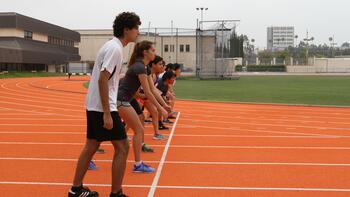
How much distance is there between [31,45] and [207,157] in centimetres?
5621

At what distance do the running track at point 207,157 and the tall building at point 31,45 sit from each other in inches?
1695

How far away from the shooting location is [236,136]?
9.12 m

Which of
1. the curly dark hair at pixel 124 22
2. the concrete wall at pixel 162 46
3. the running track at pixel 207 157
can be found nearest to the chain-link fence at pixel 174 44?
the concrete wall at pixel 162 46

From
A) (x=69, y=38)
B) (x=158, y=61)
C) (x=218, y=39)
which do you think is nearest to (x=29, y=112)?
(x=158, y=61)

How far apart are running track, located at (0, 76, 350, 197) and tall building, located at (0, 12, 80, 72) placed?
43.0m

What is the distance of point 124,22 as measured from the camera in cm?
437

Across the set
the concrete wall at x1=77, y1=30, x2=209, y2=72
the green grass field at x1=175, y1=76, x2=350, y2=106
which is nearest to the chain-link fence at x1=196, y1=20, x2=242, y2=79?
the concrete wall at x1=77, y1=30, x2=209, y2=72

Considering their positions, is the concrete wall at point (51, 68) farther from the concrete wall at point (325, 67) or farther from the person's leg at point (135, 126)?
the person's leg at point (135, 126)

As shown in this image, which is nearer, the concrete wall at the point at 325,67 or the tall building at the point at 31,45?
the tall building at the point at 31,45

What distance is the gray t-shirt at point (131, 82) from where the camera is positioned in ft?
18.8

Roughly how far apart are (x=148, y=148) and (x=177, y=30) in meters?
36.2

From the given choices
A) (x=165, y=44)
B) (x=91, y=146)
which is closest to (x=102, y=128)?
(x=91, y=146)

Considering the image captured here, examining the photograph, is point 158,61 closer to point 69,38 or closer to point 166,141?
point 166,141

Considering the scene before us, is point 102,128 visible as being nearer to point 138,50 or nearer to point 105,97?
point 105,97
